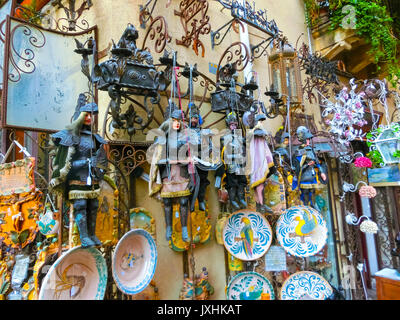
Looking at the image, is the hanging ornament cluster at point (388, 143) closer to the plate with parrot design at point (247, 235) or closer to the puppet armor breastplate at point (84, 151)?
the plate with parrot design at point (247, 235)

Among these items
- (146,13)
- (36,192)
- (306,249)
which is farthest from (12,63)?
(306,249)

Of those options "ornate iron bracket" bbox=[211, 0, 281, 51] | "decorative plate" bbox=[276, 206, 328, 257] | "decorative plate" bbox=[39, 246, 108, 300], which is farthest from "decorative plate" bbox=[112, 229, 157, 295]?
"ornate iron bracket" bbox=[211, 0, 281, 51]

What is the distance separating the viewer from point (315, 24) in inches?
264

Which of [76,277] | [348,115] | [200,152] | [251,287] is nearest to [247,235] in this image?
[251,287]

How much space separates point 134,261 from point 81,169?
1064mm

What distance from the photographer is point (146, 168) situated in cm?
360

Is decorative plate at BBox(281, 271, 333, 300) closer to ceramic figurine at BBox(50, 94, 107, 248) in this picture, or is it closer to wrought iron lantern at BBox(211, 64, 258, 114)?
wrought iron lantern at BBox(211, 64, 258, 114)

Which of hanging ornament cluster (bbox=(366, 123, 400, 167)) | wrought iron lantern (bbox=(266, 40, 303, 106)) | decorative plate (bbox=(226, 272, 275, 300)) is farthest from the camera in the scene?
wrought iron lantern (bbox=(266, 40, 303, 106))

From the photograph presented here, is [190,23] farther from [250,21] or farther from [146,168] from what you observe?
[146,168]

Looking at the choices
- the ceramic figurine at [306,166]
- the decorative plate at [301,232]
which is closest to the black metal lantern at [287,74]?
the ceramic figurine at [306,166]

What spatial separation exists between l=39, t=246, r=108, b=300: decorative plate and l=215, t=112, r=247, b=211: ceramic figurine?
1548mm

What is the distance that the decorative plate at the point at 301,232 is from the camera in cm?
400

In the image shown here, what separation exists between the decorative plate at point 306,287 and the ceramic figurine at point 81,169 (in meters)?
2.56

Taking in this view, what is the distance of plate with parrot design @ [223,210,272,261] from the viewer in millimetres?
3857
